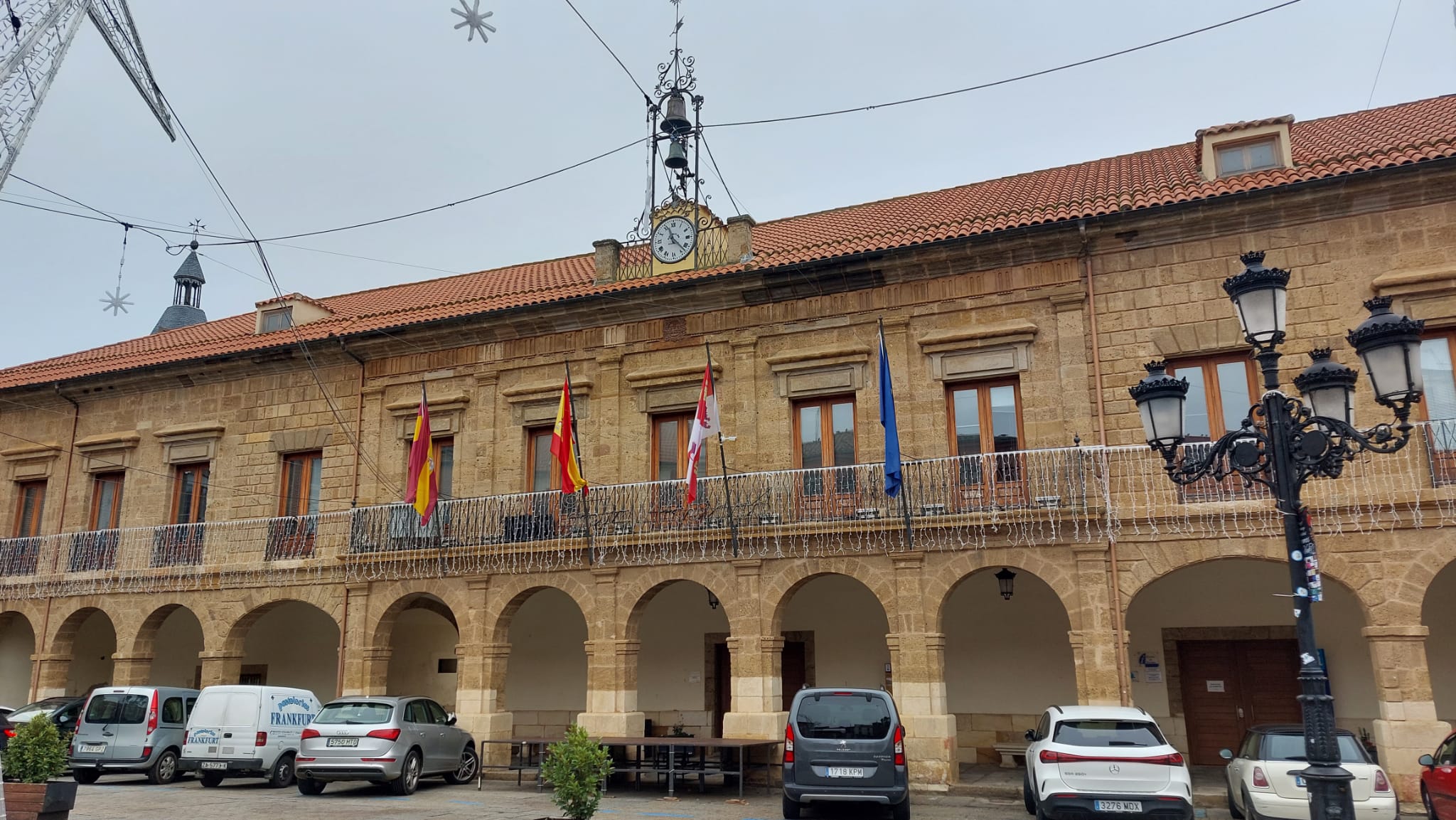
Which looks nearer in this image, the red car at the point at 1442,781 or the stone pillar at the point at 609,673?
the red car at the point at 1442,781

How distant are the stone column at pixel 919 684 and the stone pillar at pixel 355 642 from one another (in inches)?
358

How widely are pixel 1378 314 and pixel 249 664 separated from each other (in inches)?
840

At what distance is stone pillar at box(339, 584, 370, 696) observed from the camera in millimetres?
17969

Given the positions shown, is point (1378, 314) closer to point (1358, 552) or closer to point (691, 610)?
point (1358, 552)

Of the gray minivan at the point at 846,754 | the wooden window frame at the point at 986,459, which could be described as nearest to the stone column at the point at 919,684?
the wooden window frame at the point at 986,459

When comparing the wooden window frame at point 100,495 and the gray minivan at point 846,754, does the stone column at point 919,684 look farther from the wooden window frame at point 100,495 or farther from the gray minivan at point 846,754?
the wooden window frame at point 100,495

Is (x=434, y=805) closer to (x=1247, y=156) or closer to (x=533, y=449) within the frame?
(x=533, y=449)

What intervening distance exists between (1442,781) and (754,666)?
833 cm

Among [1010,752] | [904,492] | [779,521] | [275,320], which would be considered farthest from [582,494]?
[275,320]

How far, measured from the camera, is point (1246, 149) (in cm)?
1541

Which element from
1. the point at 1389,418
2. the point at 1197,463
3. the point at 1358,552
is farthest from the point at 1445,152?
the point at 1197,463

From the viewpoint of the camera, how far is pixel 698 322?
17.3 metres

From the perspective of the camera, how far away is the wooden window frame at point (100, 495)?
70.2 feet

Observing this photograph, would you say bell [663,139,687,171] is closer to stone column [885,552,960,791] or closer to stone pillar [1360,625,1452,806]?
stone column [885,552,960,791]
